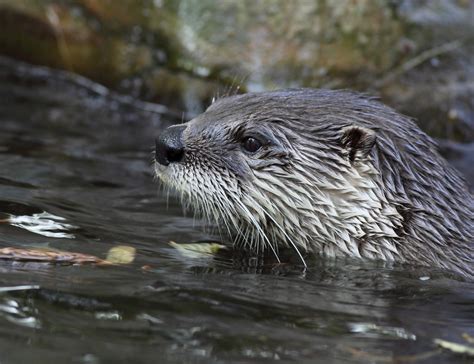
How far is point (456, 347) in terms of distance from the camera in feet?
8.70

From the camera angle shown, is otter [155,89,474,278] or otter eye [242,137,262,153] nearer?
otter [155,89,474,278]

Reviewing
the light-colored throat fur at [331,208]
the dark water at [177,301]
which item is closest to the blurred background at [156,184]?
the dark water at [177,301]

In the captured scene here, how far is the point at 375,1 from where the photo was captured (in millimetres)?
6430

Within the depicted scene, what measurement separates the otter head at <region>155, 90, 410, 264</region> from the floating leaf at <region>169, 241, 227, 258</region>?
0.44 feet

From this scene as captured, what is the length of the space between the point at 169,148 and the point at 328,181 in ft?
2.43

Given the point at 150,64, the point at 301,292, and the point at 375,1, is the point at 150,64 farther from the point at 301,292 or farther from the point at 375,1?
the point at 301,292

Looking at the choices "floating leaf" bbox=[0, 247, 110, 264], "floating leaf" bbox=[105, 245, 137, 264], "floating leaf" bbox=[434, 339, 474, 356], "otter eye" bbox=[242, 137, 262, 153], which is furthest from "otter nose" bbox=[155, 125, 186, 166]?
"floating leaf" bbox=[434, 339, 474, 356]

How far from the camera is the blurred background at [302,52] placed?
247 inches

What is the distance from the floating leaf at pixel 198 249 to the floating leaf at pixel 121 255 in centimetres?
25

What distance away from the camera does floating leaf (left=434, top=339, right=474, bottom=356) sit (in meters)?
2.62

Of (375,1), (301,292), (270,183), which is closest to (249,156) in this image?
(270,183)

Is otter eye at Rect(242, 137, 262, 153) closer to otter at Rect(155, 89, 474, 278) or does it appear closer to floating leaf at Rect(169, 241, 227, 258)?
otter at Rect(155, 89, 474, 278)

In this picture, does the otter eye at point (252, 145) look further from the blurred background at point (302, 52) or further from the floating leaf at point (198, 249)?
the blurred background at point (302, 52)

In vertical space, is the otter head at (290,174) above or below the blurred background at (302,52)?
below
